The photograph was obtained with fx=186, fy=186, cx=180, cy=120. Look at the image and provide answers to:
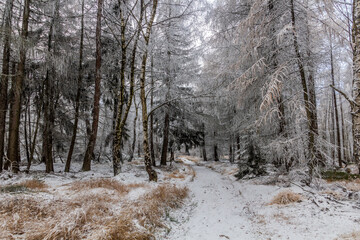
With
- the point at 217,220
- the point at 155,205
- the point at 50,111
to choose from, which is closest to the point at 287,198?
the point at 217,220

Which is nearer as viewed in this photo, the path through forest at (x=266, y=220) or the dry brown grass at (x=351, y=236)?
the dry brown grass at (x=351, y=236)

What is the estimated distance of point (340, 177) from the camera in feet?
23.6

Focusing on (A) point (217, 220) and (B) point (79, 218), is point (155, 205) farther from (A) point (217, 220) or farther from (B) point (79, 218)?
(B) point (79, 218)

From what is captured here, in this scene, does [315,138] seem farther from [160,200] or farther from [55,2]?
[55,2]

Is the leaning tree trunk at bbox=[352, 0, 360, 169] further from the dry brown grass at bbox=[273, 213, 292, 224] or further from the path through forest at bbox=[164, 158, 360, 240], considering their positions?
the dry brown grass at bbox=[273, 213, 292, 224]

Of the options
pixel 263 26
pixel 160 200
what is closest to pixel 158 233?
pixel 160 200

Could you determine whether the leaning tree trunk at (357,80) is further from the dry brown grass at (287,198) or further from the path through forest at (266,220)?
the dry brown grass at (287,198)

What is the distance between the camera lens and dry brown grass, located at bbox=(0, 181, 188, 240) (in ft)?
8.56

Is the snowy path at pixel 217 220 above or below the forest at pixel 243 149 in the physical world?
below

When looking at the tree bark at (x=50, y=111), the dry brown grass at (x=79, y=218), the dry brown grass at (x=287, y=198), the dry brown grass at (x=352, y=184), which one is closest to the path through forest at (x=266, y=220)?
the dry brown grass at (x=287, y=198)

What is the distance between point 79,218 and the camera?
2.97m

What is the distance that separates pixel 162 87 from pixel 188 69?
2593 millimetres

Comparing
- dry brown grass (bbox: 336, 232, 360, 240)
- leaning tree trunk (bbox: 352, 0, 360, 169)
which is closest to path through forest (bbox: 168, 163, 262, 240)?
dry brown grass (bbox: 336, 232, 360, 240)

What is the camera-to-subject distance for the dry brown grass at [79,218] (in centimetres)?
261
